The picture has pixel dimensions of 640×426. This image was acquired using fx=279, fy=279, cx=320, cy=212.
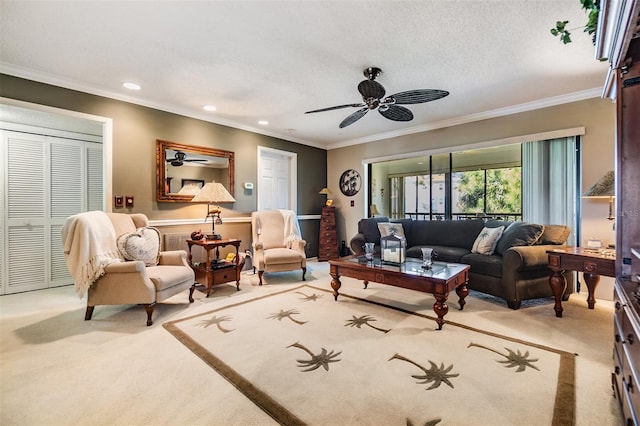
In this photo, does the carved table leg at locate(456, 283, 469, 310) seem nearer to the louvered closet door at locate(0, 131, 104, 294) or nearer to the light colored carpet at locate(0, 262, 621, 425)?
the light colored carpet at locate(0, 262, 621, 425)

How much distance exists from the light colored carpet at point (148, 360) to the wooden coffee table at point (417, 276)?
0.25m

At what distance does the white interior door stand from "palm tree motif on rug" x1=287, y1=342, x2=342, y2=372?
3390mm

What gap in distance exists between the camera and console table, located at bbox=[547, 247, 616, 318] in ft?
7.64

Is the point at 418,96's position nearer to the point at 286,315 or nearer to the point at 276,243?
the point at 286,315

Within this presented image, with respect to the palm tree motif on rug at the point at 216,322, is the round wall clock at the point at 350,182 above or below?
above

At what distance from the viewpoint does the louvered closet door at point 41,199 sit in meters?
3.56

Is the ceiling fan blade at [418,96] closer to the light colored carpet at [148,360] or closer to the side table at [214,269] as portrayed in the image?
the light colored carpet at [148,360]

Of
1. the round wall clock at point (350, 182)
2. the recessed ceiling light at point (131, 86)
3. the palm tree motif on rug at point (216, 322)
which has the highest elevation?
the recessed ceiling light at point (131, 86)

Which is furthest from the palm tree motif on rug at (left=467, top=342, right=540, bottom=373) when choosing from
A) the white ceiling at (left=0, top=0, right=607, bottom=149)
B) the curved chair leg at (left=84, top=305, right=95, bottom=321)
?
the curved chair leg at (left=84, top=305, right=95, bottom=321)

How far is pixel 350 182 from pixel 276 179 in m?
1.59

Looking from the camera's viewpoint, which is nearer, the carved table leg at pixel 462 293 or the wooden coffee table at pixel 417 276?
the wooden coffee table at pixel 417 276

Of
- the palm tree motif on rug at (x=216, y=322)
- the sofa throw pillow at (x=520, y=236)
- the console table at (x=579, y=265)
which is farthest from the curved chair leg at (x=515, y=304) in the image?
the palm tree motif on rug at (x=216, y=322)

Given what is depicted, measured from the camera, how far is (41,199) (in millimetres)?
3779

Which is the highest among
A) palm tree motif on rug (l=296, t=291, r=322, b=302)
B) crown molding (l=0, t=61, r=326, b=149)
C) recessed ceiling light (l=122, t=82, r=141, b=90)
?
recessed ceiling light (l=122, t=82, r=141, b=90)
